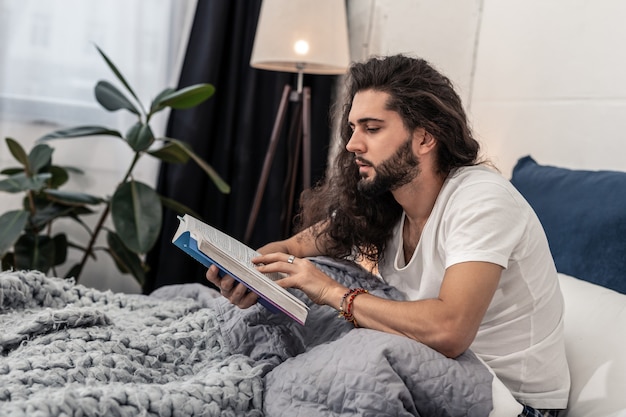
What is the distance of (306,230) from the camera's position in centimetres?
181

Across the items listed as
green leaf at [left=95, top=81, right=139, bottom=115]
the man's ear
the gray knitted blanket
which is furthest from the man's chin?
green leaf at [left=95, top=81, right=139, bottom=115]

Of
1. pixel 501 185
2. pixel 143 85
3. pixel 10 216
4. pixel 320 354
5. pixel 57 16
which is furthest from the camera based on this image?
pixel 143 85

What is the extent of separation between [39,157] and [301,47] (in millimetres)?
986

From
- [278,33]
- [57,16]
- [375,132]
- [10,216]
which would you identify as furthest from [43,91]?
[375,132]

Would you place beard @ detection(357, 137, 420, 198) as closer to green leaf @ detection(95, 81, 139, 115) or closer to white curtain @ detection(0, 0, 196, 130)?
green leaf @ detection(95, 81, 139, 115)

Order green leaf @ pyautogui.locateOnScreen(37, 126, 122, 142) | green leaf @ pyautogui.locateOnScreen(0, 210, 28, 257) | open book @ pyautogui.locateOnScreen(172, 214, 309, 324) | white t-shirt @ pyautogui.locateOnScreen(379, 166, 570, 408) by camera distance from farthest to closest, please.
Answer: green leaf @ pyautogui.locateOnScreen(37, 126, 122, 142) < green leaf @ pyautogui.locateOnScreen(0, 210, 28, 257) < white t-shirt @ pyautogui.locateOnScreen(379, 166, 570, 408) < open book @ pyautogui.locateOnScreen(172, 214, 309, 324)

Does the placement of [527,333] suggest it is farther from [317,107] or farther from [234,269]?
[317,107]

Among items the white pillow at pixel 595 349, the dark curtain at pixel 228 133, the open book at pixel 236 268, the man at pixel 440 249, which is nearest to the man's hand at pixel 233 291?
the man at pixel 440 249

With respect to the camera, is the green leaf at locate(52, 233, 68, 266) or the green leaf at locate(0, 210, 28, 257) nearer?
the green leaf at locate(0, 210, 28, 257)

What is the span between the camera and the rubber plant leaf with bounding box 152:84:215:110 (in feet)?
8.36

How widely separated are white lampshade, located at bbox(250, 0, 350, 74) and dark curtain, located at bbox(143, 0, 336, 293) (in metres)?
0.42

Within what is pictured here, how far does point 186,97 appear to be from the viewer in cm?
257

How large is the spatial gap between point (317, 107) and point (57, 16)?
110 cm

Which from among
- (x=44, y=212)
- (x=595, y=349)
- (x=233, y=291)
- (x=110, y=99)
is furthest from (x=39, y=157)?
(x=595, y=349)
